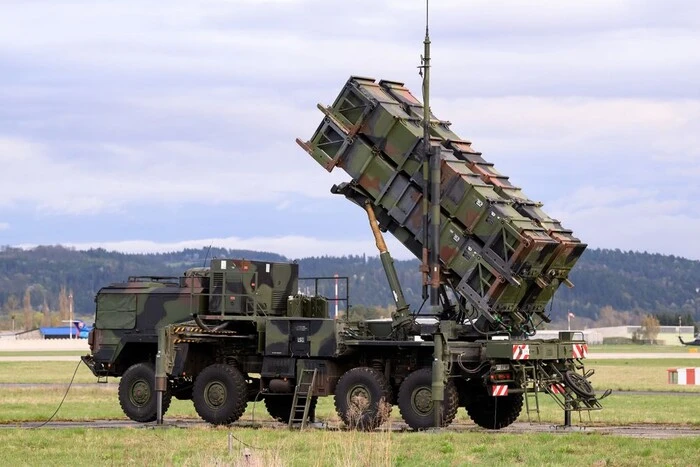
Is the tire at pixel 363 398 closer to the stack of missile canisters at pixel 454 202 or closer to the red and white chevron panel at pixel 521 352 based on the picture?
the stack of missile canisters at pixel 454 202

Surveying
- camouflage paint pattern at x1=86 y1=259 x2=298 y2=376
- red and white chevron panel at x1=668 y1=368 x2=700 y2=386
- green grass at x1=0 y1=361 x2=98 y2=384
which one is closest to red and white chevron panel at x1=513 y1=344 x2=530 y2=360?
camouflage paint pattern at x1=86 y1=259 x2=298 y2=376

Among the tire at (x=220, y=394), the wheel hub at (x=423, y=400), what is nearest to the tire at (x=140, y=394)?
the tire at (x=220, y=394)

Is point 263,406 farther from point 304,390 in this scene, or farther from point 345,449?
point 345,449

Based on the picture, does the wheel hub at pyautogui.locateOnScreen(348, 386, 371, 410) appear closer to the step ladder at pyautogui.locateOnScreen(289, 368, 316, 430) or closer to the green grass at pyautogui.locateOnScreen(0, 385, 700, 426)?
the step ladder at pyautogui.locateOnScreen(289, 368, 316, 430)

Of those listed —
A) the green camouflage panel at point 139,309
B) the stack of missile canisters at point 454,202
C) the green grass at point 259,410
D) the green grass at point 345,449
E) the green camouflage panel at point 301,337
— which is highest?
the stack of missile canisters at point 454,202

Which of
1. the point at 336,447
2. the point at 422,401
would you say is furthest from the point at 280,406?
the point at 336,447

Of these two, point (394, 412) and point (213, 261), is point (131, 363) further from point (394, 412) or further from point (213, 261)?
point (394, 412)

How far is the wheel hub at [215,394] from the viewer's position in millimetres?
27344

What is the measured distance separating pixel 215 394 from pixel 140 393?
195 cm

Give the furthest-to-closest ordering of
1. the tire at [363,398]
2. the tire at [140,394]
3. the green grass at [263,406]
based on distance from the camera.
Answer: the green grass at [263,406] < the tire at [140,394] < the tire at [363,398]

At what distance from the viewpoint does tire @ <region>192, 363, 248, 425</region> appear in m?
27.2

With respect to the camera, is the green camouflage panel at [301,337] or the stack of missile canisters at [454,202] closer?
the stack of missile canisters at [454,202]

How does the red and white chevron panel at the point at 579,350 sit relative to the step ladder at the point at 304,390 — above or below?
above

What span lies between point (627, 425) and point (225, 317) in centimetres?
823
